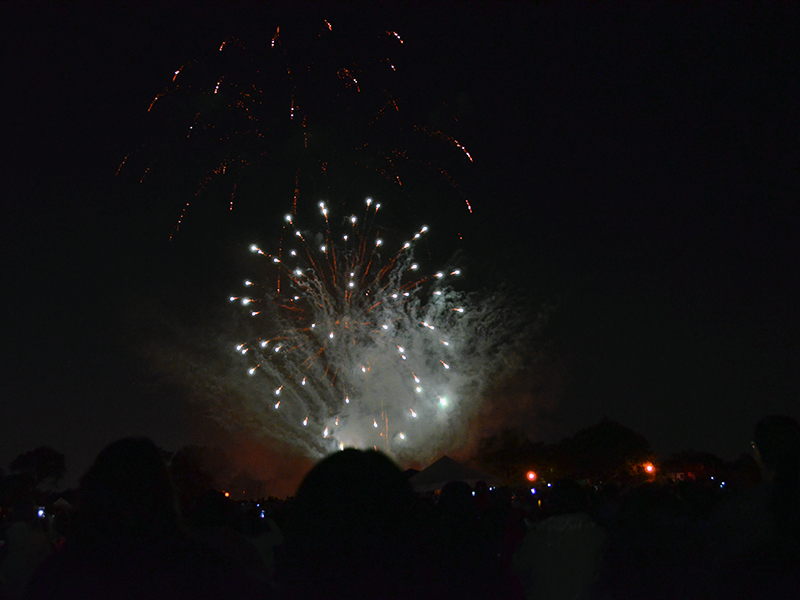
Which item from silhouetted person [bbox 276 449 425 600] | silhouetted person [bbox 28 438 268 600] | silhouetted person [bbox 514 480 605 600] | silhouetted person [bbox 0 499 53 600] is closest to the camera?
silhouetted person [bbox 276 449 425 600]

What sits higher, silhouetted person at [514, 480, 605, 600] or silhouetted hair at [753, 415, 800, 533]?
silhouetted hair at [753, 415, 800, 533]

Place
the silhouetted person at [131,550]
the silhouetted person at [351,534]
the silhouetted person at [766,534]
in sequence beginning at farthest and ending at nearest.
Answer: the silhouetted person at [766,534]
the silhouetted person at [131,550]
the silhouetted person at [351,534]

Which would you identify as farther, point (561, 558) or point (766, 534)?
point (561, 558)

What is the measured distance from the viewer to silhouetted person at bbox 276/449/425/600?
1.69m

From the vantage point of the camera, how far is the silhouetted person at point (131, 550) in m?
1.87

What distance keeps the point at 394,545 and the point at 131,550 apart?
0.91 metres

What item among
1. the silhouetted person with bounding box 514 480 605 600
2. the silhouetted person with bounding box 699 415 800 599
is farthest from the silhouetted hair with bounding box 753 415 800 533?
the silhouetted person with bounding box 514 480 605 600

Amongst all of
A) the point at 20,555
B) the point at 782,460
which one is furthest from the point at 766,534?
the point at 20,555

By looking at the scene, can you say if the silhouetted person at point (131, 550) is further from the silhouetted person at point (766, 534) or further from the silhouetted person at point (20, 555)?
the silhouetted person at point (20, 555)

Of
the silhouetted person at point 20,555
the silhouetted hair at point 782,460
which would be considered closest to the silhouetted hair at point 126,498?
the silhouetted hair at point 782,460

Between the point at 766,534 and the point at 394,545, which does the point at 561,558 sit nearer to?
the point at 766,534

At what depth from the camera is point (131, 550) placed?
195 centimetres

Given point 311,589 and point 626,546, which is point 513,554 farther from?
point 311,589

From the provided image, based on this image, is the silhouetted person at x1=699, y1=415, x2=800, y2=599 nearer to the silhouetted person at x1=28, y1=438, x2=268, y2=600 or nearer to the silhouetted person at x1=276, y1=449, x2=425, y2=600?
the silhouetted person at x1=276, y1=449, x2=425, y2=600
